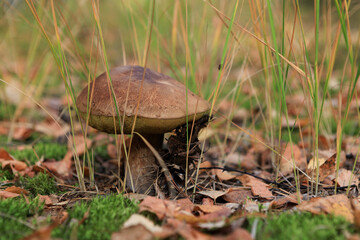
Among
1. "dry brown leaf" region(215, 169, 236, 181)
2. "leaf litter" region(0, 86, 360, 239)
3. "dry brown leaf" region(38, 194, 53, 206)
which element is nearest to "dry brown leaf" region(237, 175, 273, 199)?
"leaf litter" region(0, 86, 360, 239)

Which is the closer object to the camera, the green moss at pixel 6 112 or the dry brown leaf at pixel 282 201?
the dry brown leaf at pixel 282 201

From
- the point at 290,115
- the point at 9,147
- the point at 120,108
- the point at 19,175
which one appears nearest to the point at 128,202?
the point at 120,108

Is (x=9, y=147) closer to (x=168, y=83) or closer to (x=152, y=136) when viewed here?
(x=152, y=136)

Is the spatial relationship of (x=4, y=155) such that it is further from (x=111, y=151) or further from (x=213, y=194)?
(x=213, y=194)

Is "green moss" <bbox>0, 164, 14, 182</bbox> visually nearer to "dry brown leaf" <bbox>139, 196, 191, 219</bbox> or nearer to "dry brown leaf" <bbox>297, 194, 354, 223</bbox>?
"dry brown leaf" <bbox>139, 196, 191, 219</bbox>

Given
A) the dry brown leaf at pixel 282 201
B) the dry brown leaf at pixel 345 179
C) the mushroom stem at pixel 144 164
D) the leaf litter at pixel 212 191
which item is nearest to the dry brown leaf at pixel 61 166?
the leaf litter at pixel 212 191

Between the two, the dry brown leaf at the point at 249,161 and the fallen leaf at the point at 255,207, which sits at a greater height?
the fallen leaf at the point at 255,207

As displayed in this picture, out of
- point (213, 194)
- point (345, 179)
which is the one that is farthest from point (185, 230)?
point (345, 179)

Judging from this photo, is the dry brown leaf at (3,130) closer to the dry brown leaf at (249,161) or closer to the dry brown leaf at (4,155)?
the dry brown leaf at (4,155)
